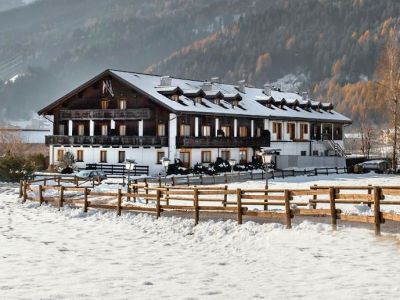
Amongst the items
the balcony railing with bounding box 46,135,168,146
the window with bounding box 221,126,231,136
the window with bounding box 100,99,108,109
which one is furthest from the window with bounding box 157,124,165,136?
the window with bounding box 221,126,231,136

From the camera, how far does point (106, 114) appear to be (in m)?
63.1

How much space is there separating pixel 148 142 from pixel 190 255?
129 feet

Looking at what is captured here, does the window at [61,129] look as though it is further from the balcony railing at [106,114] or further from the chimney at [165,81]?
the chimney at [165,81]

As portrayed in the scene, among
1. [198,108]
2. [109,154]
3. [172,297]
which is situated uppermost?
[198,108]

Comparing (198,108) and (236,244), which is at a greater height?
(198,108)

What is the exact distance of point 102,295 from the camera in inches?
595

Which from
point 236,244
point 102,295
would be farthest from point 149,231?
point 102,295

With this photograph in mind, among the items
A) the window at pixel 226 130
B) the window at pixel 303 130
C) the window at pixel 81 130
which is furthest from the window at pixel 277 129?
the window at pixel 81 130

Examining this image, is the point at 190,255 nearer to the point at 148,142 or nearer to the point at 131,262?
the point at 131,262

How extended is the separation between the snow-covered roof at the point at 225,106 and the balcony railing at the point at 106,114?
222 cm

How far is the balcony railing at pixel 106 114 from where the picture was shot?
60.9 meters

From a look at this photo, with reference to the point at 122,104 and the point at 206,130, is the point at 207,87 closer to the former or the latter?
the point at 206,130

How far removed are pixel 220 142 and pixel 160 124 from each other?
7029 millimetres

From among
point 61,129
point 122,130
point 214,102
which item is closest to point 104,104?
point 122,130
